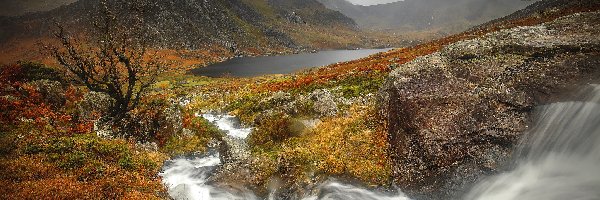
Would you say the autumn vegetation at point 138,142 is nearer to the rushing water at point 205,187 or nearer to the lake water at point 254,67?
the rushing water at point 205,187

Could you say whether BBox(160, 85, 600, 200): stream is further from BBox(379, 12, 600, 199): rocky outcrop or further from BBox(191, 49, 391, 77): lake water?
BBox(191, 49, 391, 77): lake water

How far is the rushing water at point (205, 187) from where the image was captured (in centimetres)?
1538

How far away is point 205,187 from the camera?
1780cm

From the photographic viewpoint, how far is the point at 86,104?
2647cm

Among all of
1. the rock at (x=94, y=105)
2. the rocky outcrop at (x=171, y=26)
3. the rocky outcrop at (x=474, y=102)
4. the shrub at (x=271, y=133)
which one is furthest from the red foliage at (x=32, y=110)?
the rocky outcrop at (x=171, y=26)

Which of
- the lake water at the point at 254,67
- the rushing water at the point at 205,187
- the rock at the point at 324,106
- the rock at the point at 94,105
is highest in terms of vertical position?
the rock at the point at 324,106

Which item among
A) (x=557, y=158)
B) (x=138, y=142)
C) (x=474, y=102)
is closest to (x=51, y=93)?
(x=138, y=142)

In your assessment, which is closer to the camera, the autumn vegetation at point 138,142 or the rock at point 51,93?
the autumn vegetation at point 138,142

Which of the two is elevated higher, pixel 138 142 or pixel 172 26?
pixel 172 26

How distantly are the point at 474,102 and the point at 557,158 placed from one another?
12.9 ft

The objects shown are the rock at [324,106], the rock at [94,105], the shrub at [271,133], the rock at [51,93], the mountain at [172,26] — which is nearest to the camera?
the shrub at [271,133]

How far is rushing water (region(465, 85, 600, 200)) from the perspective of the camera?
12852mm

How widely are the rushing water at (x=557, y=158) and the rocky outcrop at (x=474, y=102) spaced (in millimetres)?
568

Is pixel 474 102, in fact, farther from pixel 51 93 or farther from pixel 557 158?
pixel 51 93
